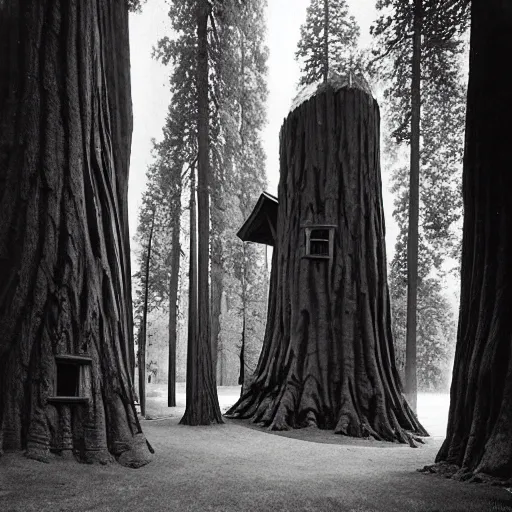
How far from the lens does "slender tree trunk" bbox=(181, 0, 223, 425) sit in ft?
34.8

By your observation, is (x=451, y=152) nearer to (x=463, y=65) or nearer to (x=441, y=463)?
(x=463, y=65)

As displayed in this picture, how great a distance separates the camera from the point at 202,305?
36.7 ft

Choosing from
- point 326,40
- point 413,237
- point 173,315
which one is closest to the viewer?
point 413,237

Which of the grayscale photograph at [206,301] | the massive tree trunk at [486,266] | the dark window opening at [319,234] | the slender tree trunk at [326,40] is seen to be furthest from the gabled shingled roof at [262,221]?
the slender tree trunk at [326,40]

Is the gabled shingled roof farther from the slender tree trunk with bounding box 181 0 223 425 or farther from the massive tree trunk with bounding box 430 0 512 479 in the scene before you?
the massive tree trunk with bounding box 430 0 512 479

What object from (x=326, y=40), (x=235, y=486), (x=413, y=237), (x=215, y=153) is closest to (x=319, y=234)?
(x=413, y=237)

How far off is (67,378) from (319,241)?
6.90m

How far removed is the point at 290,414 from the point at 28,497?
7043mm

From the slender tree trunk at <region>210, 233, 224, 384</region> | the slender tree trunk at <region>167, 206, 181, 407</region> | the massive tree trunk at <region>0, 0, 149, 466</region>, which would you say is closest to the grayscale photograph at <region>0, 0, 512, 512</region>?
the massive tree trunk at <region>0, 0, 149, 466</region>

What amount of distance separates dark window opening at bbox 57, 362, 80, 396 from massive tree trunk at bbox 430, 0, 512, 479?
→ 387 cm

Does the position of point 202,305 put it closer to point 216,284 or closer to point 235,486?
point 235,486

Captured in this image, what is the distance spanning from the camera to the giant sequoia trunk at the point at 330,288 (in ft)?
33.6

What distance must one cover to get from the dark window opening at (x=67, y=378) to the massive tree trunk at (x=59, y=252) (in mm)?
15

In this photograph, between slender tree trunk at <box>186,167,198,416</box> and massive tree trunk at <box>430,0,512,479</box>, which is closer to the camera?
massive tree trunk at <box>430,0,512,479</box>
